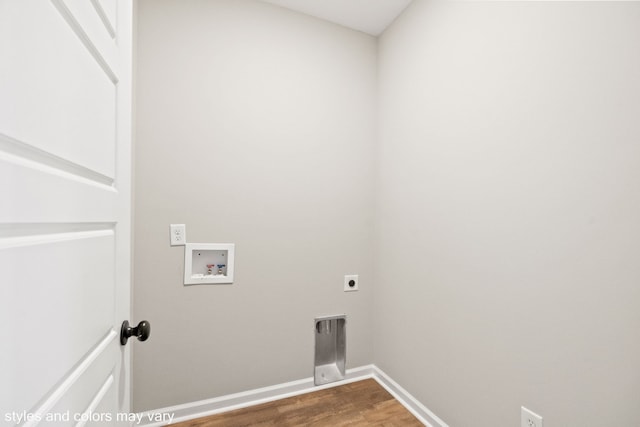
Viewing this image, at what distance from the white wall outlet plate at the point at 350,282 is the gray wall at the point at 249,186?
47 mm

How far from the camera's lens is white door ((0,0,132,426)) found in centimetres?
40

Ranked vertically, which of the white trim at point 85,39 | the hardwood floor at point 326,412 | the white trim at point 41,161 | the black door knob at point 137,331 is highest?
the white trim at point 85,39

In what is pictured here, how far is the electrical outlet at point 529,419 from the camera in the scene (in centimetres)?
116

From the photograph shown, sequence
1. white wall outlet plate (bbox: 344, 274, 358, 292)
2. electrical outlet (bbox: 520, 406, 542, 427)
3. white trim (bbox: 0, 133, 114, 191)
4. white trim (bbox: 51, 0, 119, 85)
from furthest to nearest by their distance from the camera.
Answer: white wall outlet plate (bbox: 344, 274, 358, 292), electrical outlet (bbox: 520, 406, 542, 427), white trim (bbox: 51, 0, 119, 85), white trim (bbox: 0, 133, 114, 191)

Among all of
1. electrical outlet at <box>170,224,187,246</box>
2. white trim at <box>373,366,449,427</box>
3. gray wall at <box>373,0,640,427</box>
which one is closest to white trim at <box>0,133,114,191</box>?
electrical outlet at <box>170,224,187,246</box>

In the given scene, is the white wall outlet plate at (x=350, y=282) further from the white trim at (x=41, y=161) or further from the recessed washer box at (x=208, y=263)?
the white trim at (x=41, y=161)

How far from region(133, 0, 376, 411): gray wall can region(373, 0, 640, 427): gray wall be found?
421 mm

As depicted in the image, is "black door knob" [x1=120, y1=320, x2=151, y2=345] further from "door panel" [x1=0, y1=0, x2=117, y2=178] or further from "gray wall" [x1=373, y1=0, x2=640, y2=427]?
"gray wall" [x1=373, y1=0, x2=640, y2=427]

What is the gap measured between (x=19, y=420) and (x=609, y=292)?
1565 mm

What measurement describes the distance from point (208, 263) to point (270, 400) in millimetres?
1029

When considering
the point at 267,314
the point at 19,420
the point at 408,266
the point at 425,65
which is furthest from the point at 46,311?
the point at 425,65

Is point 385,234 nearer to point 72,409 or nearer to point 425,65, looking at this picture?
point 425,65

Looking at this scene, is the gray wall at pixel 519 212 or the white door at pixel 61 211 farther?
the gray wall at pixel 519 212

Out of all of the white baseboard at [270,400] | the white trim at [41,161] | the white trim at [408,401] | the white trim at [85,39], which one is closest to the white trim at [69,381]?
the white trim at [41,161]
